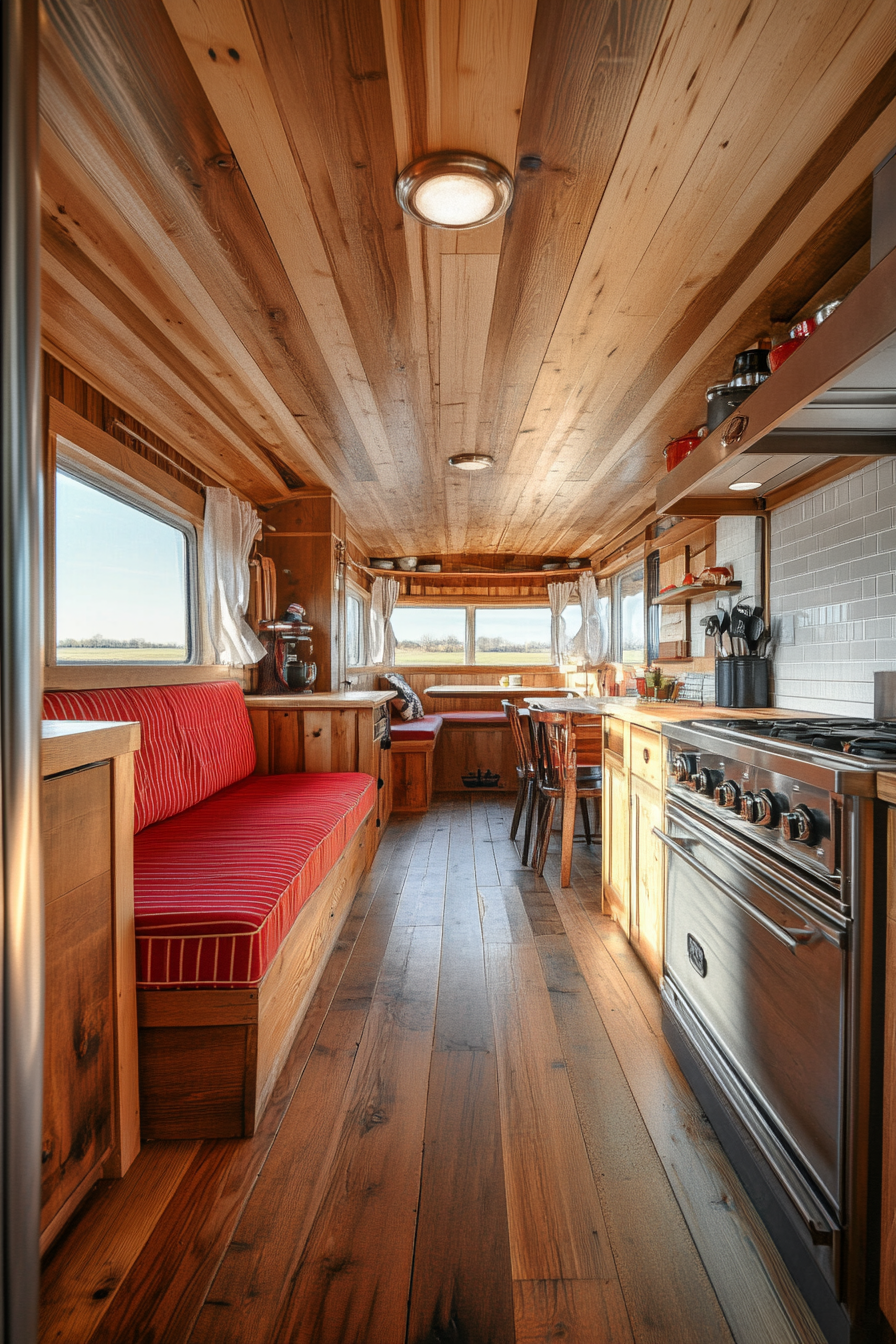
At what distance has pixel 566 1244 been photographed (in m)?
1.30

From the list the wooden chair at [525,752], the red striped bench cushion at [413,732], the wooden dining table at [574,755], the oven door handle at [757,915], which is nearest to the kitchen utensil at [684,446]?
the wooden dining table at [574,755]

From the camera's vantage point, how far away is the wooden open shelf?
3265mm

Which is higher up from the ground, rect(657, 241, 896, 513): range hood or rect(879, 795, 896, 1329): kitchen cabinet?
rect(657, 241, 896, 513): range hood

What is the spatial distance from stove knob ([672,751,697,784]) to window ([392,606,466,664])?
5.75 m

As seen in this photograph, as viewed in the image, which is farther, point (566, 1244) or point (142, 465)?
point (142, 465)

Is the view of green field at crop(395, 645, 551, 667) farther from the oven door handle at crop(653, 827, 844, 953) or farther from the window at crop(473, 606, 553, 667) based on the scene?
the oven door handle at crop(653, 827, 844, 953)

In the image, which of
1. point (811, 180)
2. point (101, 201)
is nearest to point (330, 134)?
point (101, 201)

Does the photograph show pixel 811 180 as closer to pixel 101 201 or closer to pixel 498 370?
pixel 498 370

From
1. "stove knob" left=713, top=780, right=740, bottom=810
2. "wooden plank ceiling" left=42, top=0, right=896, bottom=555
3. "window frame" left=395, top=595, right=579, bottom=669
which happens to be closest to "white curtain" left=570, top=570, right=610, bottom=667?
"window frame" left=395, top=595, right=579, bottom=669

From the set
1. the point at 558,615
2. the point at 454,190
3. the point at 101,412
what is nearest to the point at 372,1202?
the point at 454,190

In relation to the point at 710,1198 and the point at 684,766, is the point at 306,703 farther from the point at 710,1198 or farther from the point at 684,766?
the point at 710,1198

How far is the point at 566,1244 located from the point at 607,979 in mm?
1186

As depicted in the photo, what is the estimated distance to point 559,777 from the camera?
146 inches

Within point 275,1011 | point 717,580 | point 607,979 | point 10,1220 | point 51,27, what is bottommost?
point 607,979
